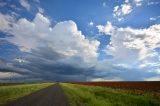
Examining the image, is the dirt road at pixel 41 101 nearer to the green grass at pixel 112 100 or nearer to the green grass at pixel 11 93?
the green grass at pixel 112 100

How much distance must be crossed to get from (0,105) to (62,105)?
539 centimetres

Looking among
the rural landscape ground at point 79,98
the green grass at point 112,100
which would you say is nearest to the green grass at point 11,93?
the rural landscape ground at point 79,98

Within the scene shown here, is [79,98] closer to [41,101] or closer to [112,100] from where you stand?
[112,100]

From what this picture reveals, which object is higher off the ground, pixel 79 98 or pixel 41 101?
pixel 79 98

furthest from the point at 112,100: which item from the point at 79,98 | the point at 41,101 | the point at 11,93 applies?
the point at 11,93

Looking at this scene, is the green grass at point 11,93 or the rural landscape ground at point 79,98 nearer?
the rural landscape ground at point 79,98

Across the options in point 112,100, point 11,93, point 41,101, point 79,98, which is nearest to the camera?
point 41,101

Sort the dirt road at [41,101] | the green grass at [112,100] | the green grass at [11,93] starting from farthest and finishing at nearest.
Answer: the green grass at [11,93] < the green grass at [112,100] < the dirt road at [41,101]

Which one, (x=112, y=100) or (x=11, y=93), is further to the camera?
(x=11, y=93)

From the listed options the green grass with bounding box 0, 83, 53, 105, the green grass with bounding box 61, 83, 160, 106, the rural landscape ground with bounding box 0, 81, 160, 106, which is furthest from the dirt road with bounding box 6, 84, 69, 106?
the green grass with bounding box 0, 83, 53, 105

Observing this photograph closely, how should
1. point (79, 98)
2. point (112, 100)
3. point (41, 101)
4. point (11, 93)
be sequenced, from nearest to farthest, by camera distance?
point (41, 101) < point (112, 100) < point (79, 98) < point (11, 93)

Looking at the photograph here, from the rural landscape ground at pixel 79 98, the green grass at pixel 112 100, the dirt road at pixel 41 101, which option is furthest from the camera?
the green grass at pixel 112 100

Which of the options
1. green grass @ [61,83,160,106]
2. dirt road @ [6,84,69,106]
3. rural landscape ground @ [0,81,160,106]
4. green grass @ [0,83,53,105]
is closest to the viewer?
dirt road @ [6,84,69,106]

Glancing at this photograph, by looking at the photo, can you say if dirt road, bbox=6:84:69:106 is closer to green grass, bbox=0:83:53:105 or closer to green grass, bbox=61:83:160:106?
green grass, bbox=61:83:160:106
